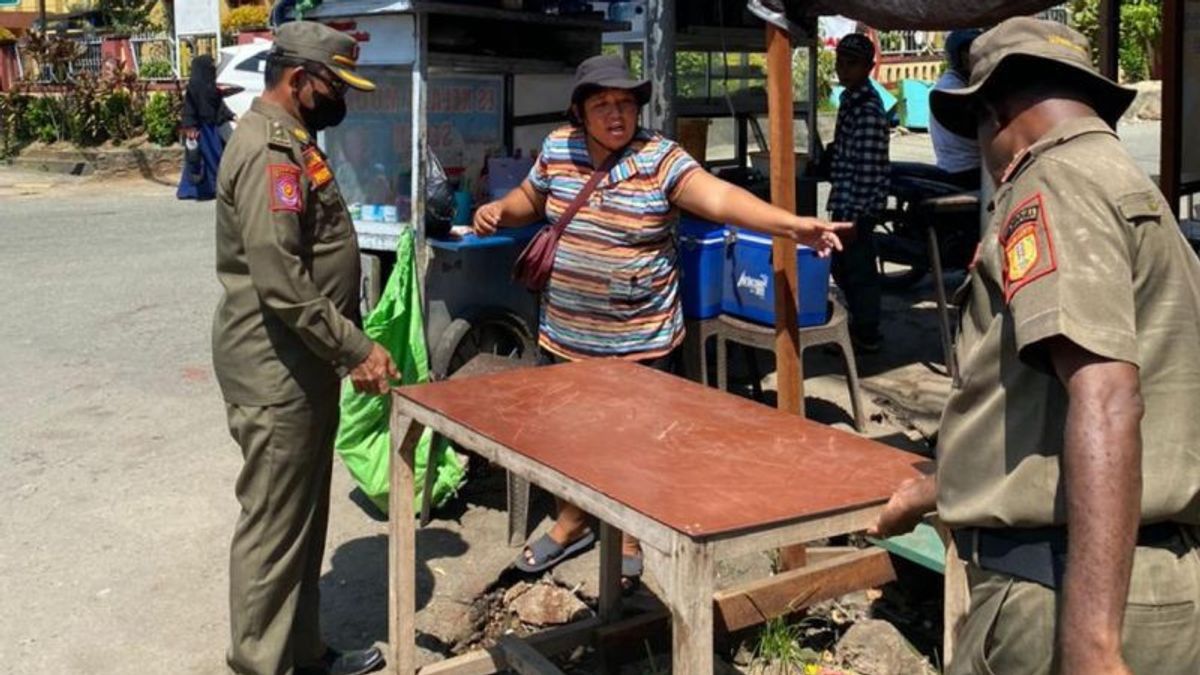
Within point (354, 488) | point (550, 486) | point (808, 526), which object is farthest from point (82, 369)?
point (808, 526)

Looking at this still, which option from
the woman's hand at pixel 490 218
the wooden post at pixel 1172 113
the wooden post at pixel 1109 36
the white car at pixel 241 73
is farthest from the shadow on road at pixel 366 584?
the white car at pixel 241 73

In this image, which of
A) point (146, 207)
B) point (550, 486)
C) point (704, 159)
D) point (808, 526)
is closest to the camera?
point (808, 526)

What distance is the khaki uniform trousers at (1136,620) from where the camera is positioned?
6.09 ft

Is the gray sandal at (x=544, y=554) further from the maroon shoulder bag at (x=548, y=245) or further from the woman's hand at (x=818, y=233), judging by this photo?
the woman's hand at (x=818, y=233)

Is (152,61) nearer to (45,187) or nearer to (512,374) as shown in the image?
(45,187)

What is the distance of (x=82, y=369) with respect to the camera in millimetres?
6980

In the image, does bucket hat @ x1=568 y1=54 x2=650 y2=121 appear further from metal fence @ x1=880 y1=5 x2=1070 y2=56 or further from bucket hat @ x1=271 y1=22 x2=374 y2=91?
metal fence @ x1=880 y1=5 x2=1070 y2=56

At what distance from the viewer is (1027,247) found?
6.05 ft

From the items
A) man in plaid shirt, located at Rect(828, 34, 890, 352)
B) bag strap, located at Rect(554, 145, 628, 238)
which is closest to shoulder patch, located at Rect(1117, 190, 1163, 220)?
bag strap, located at Rect(554, 145, 628, 238)

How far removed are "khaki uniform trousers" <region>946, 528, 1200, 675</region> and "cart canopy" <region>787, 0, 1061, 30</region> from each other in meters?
2.20

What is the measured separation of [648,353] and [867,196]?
3205 mm

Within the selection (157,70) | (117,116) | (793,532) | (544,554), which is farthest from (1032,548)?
(157,70)

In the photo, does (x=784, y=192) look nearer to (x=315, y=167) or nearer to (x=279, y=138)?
(x=315, y=167)

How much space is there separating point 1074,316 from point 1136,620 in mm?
478
